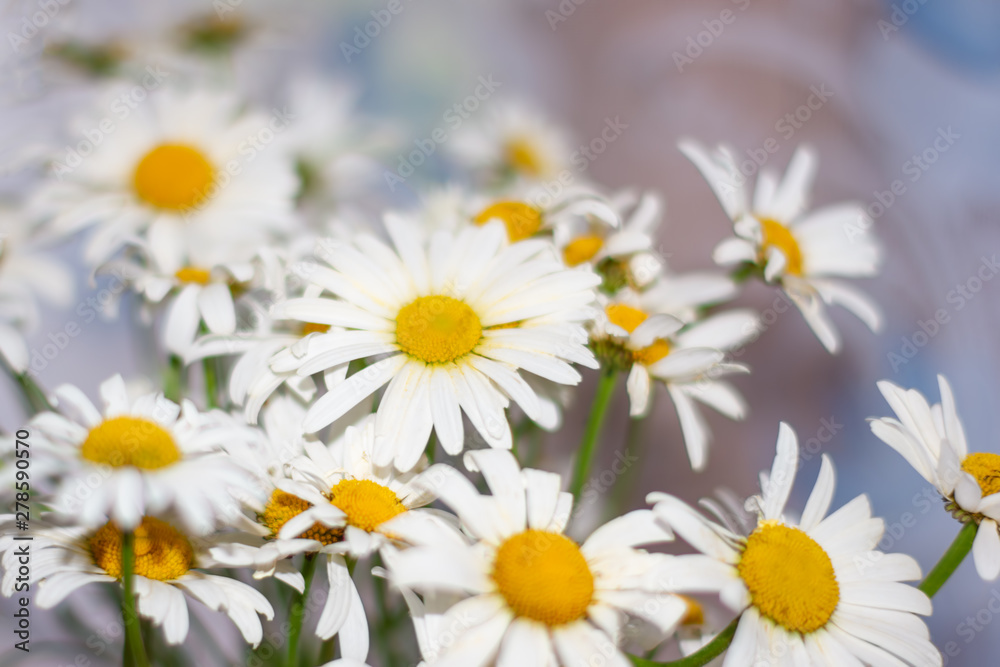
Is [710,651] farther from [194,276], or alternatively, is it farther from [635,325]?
[194,276]

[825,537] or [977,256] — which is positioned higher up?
[977,256]

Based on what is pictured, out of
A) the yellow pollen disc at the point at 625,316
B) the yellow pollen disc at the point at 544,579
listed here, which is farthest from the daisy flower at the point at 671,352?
the yellow pollen disc at the point at 544,579

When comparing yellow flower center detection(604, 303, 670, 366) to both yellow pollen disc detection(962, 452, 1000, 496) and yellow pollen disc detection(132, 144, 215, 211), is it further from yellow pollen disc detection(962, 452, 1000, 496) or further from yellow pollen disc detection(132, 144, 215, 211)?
yellow pollen disc detection(132, 144, 215, 211)

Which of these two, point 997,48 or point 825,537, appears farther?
point 997,48

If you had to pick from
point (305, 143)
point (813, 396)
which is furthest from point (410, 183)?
point (813, 396)

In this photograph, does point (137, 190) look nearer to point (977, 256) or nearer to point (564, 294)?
point (564, 294)

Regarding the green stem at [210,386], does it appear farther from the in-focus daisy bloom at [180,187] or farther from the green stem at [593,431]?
the green stem at [593,431]
